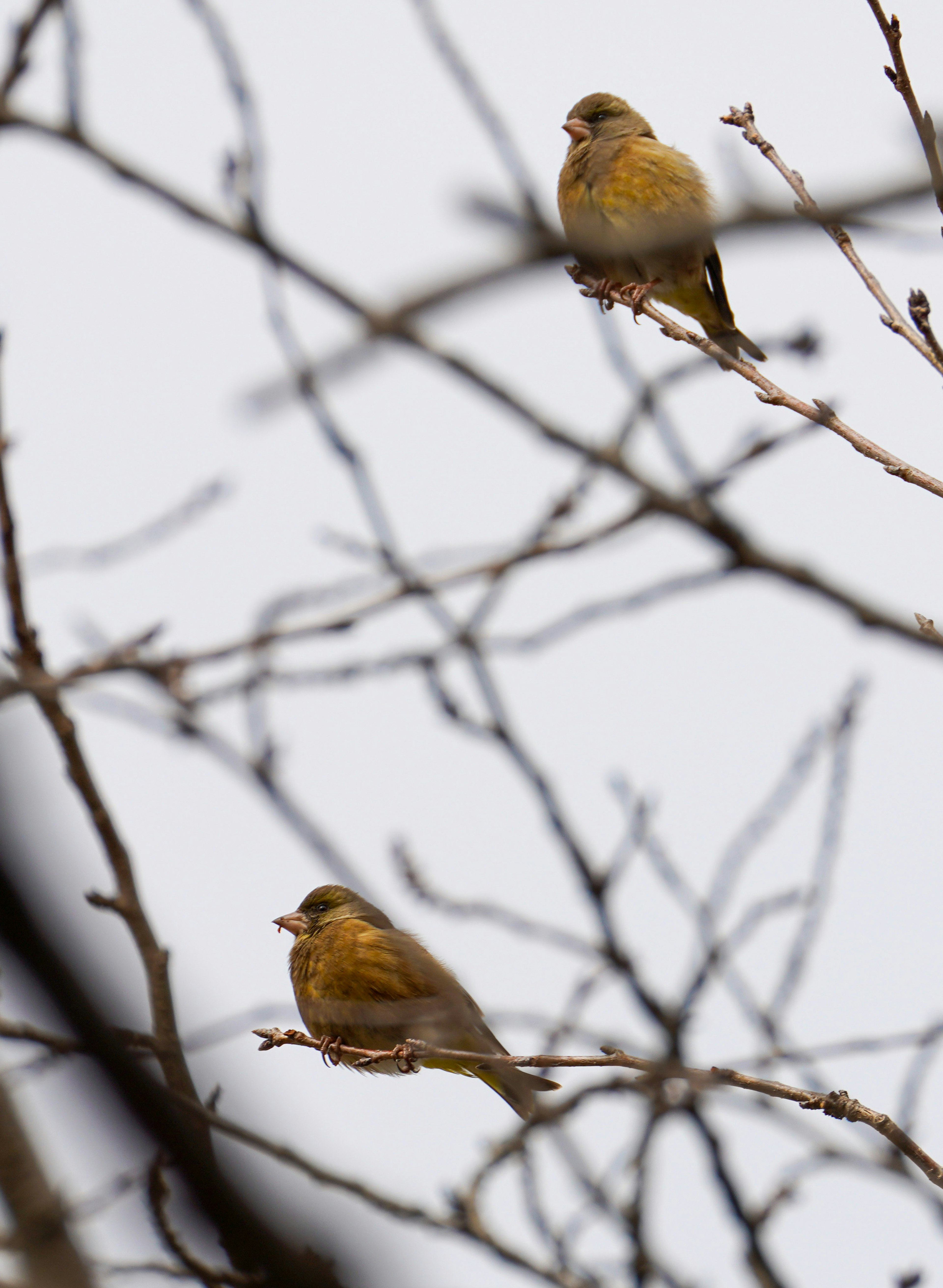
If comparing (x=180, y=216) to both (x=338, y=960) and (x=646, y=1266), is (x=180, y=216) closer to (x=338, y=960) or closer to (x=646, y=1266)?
(x=646, y=1266)

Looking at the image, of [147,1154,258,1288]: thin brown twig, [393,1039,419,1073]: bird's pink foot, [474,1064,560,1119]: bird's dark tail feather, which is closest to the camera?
[147,1154,258,1288]: thin brown twig

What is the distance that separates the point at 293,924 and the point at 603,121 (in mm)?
4415

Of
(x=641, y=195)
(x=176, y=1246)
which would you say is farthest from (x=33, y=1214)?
(x=641, y=195)

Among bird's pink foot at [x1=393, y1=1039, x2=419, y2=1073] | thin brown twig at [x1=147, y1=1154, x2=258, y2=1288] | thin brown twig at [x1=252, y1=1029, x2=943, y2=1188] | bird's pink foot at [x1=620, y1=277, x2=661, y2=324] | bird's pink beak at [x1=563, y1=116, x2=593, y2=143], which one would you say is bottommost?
thin brown twig at [x1=147, y1=1154, x2=258, y2=1288]

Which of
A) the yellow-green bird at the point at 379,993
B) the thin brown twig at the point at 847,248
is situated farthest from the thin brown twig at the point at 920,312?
the yellow-green bird at the point at 379,993

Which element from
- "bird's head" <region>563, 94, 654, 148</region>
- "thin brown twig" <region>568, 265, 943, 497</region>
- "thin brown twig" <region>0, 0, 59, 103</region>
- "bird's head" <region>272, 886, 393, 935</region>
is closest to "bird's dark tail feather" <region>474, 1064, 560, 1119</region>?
"bird's head" <region>272, 886, 393, 935</region>

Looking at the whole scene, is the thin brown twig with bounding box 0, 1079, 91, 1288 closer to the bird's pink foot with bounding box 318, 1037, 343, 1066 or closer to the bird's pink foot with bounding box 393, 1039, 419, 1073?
the bird's pink foot with bounding box 393, 1039, 419, 1073

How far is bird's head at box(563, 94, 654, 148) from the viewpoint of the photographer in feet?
22.5

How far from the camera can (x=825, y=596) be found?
247 centimetres

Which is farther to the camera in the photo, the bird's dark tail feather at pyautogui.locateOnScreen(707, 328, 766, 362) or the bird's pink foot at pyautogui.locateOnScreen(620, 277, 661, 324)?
the bird's dark tail feather at pyautogui.locateOnScreen(707, 328, 766, 362)

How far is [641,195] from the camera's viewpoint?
21.0ft

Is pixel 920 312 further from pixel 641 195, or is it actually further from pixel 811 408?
pixel 641 195

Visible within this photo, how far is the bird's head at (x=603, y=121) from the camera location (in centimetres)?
685

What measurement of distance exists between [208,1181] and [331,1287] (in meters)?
0.13
